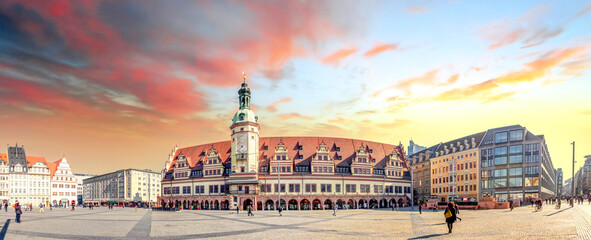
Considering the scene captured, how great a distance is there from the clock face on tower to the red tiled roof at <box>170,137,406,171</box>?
600cm

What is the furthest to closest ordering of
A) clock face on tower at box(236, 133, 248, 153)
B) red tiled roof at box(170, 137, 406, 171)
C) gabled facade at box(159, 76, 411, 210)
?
red tiled roof at box(170, 137, 406, 171)
clock face on tower at box(236, 133, 248, 153)
gabled facade at box(159, 76, 411, 210)

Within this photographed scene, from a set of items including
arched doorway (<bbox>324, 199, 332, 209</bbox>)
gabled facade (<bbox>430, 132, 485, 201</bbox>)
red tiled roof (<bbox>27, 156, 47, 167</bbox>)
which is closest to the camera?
arched doorway (<bbox>324, 199, 332, 209</bbox>)

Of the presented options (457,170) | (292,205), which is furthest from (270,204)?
(457,170)

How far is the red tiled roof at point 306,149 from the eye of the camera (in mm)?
99438

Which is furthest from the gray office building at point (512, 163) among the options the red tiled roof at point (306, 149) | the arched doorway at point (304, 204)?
the arched doorway at point (304, 204)

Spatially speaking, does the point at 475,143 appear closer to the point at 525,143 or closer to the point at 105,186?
the point at 525,143

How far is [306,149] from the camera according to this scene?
100 metres

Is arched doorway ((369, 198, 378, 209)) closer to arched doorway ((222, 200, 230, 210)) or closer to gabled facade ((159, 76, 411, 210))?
gabled facade ((159, 76, 411, 210))

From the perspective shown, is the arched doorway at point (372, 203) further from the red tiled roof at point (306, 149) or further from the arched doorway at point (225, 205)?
the arched doorway at point (225, 205)

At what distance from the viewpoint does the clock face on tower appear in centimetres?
9456

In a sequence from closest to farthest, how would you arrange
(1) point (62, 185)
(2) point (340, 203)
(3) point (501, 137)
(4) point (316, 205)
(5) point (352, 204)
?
1. (4) point (316, 205)
2. (2) point (340, 203)
3. (5) point (352, 204)
4. (3) point (501, 137)
5. (1) point (62, 185)

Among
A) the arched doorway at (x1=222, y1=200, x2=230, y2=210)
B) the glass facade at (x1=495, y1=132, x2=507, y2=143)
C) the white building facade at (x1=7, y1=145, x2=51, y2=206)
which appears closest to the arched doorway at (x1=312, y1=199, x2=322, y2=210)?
the arched doorway at (x1=222, y1=200, x2=230, y2=210)

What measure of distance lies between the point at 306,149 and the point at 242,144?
1551 centimetres

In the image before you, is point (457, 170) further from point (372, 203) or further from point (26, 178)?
point (26, 178)
